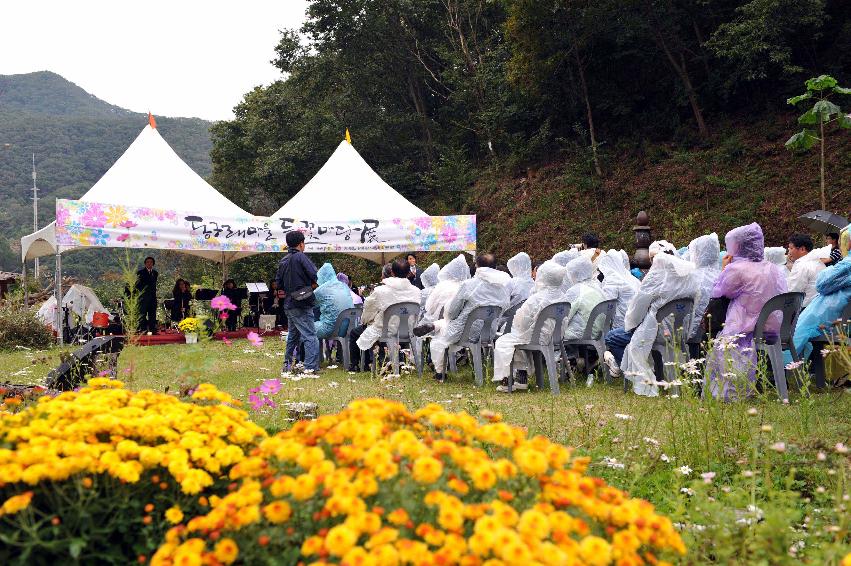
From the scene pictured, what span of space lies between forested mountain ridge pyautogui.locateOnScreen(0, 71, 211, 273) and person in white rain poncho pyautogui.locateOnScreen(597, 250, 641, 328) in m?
39.1

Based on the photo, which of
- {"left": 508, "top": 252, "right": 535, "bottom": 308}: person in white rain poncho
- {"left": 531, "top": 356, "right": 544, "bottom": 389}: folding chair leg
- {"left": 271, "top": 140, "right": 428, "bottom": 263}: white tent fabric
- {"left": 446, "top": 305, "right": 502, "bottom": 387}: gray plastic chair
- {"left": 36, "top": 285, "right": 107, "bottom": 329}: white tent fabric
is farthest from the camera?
{"left": 36, "top": 285, "right": 107, "bottom": 329}: white tent fabric

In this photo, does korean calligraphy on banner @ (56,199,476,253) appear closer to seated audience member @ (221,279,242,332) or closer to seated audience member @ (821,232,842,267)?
seated audience member @ (221,279,242,332)

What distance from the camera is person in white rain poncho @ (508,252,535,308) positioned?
9250 millimetres

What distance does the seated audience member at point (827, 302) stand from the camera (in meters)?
6.20

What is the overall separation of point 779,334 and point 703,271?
3.55 feet

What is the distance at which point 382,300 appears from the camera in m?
9.05

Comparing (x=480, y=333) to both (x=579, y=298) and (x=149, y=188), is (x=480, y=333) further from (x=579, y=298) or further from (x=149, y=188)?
(x=149, y=188)

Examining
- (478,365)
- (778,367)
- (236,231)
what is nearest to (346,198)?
(236,231)

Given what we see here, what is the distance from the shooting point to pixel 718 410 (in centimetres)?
397

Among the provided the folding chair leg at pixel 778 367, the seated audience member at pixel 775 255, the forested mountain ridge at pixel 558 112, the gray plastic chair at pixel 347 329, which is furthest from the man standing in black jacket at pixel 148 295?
the folding chair leg at pixel 778 367

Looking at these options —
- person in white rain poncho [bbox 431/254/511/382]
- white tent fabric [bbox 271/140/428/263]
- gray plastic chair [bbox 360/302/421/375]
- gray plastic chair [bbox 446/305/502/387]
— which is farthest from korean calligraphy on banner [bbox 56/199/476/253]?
Answer: gray plastic chair [bbox 446/305/502/387]

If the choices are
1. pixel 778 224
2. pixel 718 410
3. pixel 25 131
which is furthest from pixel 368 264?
pixel 25 131

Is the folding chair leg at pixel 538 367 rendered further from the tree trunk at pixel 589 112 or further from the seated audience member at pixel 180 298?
the tree trunk at pixel 589 112

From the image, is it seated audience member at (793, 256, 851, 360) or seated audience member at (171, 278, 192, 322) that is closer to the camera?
seated audience member at (793, 256, 851, 360)
